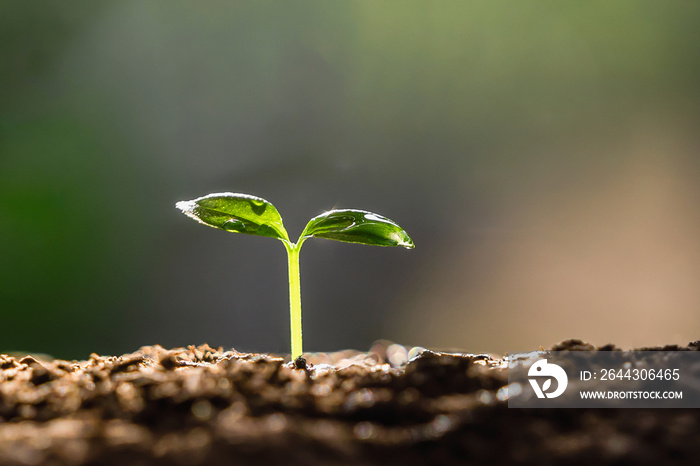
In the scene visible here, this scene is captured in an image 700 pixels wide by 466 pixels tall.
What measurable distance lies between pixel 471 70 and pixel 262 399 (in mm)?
3571

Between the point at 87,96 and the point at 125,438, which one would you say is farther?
the point at 87,96

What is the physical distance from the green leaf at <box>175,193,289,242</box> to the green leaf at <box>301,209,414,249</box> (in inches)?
3.0

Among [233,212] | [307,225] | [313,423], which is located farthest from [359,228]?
[313,423]

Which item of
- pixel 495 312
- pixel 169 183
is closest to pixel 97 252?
pixel 169 183

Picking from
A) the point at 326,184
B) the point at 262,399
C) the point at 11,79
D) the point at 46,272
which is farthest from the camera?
the point at 326,184

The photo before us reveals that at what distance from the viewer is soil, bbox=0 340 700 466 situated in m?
0.37

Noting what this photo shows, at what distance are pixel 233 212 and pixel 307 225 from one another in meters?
0.12

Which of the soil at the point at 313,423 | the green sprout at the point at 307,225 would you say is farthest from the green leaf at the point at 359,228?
the soil at the point at 313,423

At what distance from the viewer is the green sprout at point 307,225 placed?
2.91 feet

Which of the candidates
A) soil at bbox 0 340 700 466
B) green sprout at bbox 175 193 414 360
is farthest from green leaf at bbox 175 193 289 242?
soil at bbox 0 340 700 466

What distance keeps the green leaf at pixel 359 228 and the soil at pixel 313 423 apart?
26cm

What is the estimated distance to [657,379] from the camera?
640 mm

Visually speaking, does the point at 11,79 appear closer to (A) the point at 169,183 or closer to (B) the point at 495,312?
(A) the point at 169,183

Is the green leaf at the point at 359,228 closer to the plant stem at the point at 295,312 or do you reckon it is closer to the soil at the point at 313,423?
the plant stem at the point at 295,312
